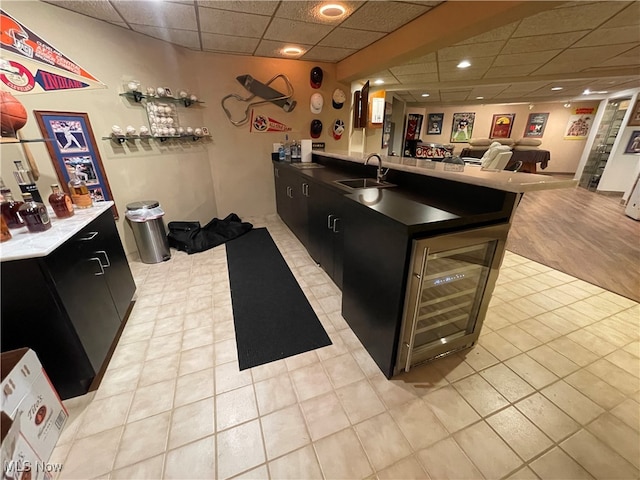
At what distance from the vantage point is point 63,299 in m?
1.21

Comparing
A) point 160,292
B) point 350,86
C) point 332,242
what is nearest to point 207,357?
point 160,292

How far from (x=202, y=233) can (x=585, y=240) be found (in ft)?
16.8

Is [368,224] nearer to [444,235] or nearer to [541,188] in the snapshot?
[444,235]

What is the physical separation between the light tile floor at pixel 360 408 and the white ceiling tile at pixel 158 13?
250cm

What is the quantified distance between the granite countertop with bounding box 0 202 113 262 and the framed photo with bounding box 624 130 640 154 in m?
9.16

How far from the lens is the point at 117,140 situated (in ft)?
8.54

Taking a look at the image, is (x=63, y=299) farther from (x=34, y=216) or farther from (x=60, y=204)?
(x=60, y=204)

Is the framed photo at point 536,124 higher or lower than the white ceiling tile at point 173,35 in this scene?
lower

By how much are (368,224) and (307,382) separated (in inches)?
38.3

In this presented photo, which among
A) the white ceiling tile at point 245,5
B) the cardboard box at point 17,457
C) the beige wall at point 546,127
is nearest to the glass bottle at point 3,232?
the cardboard box at point 17,457

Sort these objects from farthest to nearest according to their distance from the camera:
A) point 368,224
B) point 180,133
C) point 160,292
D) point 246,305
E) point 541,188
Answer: point 180,133
point 160,292
point 246,305
point 368,224
point 541,188

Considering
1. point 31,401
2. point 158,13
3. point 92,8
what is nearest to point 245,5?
point 158,13

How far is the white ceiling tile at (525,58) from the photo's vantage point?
3.16 meters

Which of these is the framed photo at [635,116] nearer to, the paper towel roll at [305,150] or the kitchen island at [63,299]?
the paper towel roll at [305,150]
